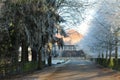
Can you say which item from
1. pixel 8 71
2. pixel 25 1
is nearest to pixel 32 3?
pixel 25 1

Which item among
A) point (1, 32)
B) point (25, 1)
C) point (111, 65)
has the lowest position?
point (111, 65)

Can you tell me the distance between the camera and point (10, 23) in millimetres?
27688

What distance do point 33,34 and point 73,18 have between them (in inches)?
498

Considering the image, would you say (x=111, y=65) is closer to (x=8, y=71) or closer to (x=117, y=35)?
(x=117, y=35)

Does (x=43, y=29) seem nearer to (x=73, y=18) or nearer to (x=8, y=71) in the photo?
(x=8, y=71)


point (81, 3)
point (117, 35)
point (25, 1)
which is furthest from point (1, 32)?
point (117, 35)

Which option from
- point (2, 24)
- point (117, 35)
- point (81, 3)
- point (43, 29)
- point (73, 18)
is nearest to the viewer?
point (2, 24)

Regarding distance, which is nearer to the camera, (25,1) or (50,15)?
(25,1)

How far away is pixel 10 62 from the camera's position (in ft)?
102

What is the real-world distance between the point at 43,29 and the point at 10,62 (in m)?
4.15

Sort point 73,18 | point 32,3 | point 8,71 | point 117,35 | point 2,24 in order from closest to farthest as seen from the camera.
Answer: point 2,24, point 32,3, point 8,71, point 73,18, point 117,35

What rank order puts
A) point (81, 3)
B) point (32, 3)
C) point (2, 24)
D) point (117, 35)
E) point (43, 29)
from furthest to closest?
1. point (117, 35)
2. point (81, 3)
3. point (43, 29)
4. point (32, 3)
5. point (2, 24)

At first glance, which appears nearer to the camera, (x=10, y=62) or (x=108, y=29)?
(x=10, y=62)

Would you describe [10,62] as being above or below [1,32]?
below
